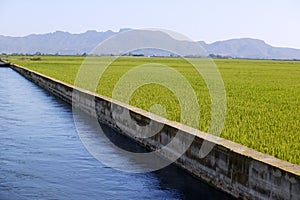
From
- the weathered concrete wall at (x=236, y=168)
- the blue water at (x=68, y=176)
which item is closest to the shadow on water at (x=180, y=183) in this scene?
the blue water at (x=68, y=176)

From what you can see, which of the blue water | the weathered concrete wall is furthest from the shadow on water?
the weathered concrete wall

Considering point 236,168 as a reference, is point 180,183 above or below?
below

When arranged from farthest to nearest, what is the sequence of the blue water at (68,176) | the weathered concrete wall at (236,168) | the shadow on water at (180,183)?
the blue water at (68,176)
the shadow on water at (180,183)
the weathered concrete wall at (236,168)

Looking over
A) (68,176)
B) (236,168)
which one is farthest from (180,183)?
(68,176)

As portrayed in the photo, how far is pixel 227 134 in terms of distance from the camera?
979 centimetres

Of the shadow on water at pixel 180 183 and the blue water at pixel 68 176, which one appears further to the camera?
the blue water at pixel 68 176

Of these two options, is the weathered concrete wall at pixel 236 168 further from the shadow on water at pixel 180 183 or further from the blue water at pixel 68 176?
the blue water at pixel 68 176

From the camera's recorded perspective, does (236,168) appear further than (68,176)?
No

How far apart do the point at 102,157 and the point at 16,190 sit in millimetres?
2979

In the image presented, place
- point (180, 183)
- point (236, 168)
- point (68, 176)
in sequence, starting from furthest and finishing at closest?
point (68, 176), point (180, 183), point (236, 168)

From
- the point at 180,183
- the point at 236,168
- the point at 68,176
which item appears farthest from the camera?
the point at 68,176

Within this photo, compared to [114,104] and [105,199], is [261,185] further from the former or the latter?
[114,104]

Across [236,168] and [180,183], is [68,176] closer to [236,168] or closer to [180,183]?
[180,183]

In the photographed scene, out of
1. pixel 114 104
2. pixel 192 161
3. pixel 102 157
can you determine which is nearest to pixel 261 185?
pixel 192 161
